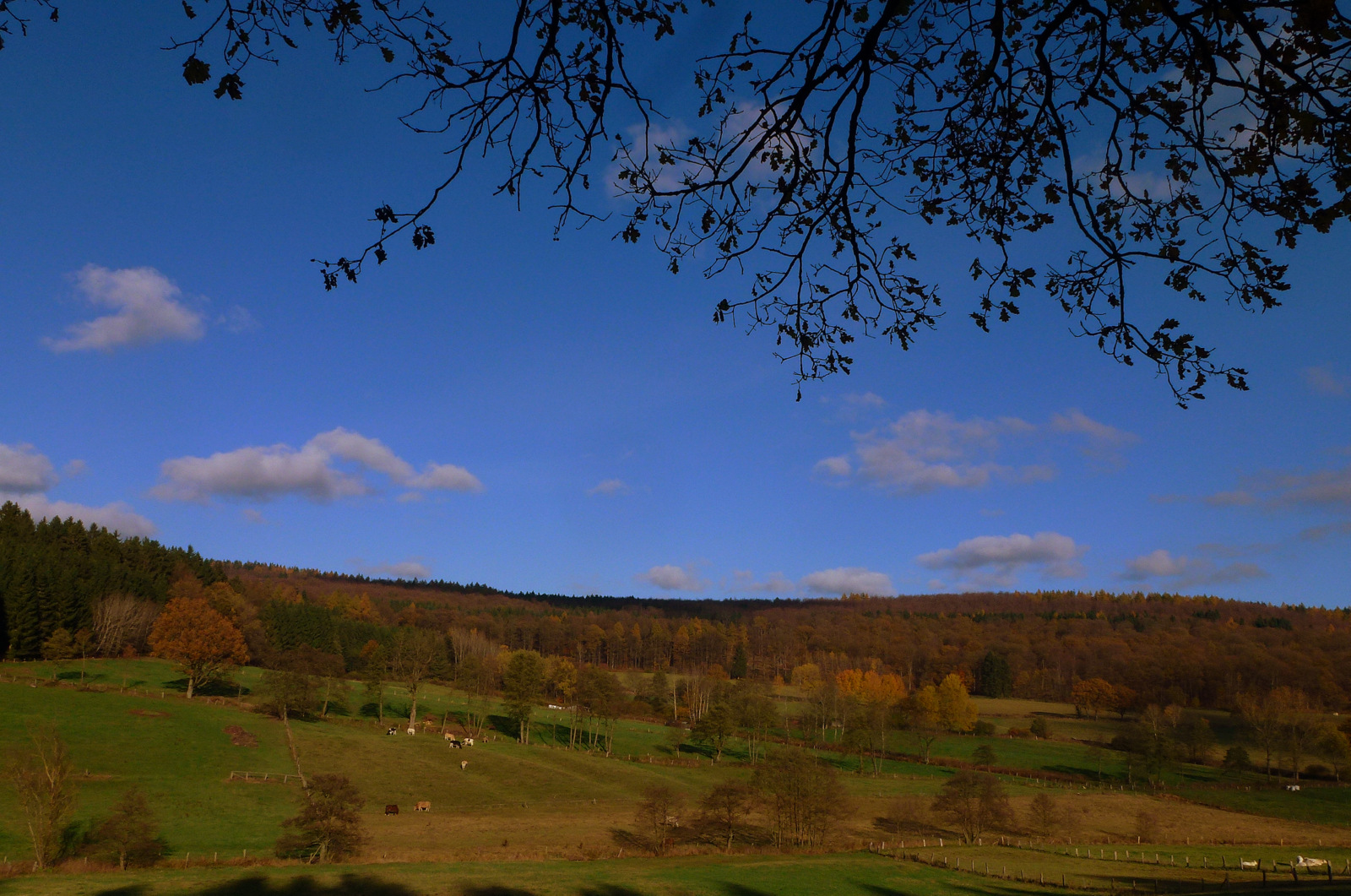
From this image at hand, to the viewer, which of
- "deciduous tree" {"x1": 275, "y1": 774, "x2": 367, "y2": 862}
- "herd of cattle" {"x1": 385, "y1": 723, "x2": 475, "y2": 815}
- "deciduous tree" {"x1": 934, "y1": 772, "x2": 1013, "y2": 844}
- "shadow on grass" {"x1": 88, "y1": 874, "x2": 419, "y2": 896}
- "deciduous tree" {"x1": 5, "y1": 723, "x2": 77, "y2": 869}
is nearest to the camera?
"shadow on grass" {"x1": 88, "y1": 874, "x2": 419, "y2": 896}

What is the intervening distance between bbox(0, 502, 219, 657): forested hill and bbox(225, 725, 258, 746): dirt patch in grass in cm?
3402

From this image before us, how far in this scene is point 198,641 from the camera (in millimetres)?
73125

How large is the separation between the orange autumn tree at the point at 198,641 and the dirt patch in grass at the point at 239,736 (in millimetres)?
12100

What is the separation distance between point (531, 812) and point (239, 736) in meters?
24.9

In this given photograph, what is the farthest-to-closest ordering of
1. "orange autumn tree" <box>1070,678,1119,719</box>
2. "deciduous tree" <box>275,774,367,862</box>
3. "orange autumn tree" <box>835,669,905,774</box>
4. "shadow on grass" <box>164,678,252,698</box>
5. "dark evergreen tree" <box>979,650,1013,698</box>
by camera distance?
1. "dark evergreen tree" <box>979,650,1013,698</box>
2. "orange autumn tree" <box>1070,678,1119,719</box>
3. "orange autumn tree" <box>835,669,905,774</box>
4. "shadow on grass" <box>164,678,252,698</box>
5. "deciduous tree" <box>275,774,367,862</box>

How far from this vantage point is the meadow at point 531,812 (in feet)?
106

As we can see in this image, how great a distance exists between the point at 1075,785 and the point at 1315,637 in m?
115

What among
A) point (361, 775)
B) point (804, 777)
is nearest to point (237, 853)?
point (361, 775)

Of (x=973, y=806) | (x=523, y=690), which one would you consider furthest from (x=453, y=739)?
(x=973, y=806)

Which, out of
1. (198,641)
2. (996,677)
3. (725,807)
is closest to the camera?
(725,807)

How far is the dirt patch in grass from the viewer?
2293 inches

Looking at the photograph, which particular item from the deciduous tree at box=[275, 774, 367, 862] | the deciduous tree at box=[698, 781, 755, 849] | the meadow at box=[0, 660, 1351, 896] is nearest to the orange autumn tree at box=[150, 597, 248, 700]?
the meadow at box=[0, 660, 1351, 896]

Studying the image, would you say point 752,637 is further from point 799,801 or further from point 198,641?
point 799,801

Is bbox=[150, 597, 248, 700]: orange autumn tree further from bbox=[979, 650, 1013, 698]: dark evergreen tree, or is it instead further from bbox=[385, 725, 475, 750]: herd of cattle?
bbox=[979, 650, 1013, 698]: dark evergreen tree
